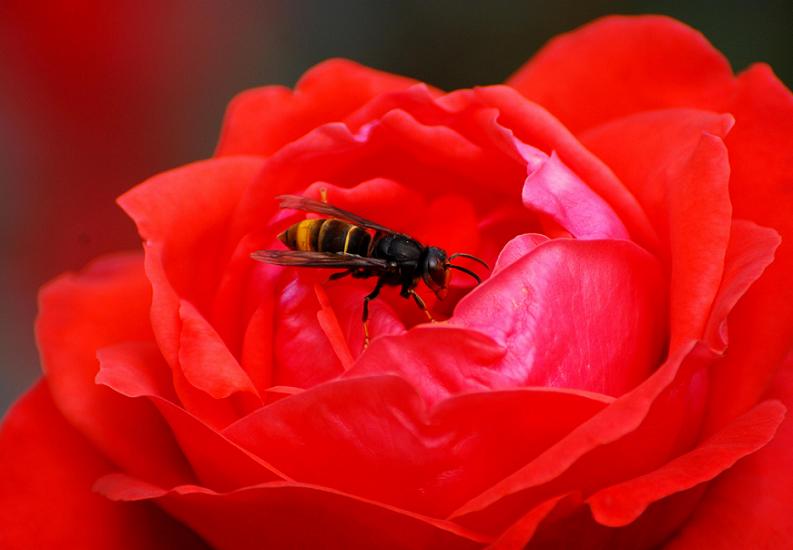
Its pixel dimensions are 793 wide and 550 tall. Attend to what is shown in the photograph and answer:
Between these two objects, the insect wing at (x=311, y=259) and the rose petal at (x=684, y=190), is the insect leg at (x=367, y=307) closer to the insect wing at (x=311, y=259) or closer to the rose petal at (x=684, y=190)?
the insect wing at (x=311, y=259)

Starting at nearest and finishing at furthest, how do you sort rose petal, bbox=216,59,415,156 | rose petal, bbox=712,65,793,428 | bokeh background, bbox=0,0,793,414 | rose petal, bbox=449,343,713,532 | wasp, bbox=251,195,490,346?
rose petal, bbox=449,343,713,532 → rose petal, bbox=712,65,793,428 → wasp, bbox=251,195,490,346 → rose petal, bbox=216,59,415,156 → bokeh background, bbox=0,0,793,414

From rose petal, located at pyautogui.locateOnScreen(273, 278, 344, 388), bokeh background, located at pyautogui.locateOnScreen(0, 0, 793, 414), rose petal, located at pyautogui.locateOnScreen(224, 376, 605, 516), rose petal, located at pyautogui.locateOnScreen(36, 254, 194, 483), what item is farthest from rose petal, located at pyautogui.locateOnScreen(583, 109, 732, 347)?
bokeh background, located at pyautogui.locateOnScreen(0, 0, 793, 414)

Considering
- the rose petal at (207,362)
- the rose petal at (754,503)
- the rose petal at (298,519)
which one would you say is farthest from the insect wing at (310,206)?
the rose petal at (754,503)

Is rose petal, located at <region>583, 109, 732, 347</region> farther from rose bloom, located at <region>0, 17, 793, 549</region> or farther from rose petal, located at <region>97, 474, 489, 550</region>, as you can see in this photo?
rose petal, located at <region>97, 474, 489, 550</region>

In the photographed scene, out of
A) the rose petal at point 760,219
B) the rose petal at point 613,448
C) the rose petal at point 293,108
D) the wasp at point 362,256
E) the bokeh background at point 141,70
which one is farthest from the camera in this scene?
the bokeh background at point 141,70

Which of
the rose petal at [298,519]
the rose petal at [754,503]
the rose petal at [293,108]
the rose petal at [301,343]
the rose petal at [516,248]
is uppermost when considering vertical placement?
the rose petal at [293,108]

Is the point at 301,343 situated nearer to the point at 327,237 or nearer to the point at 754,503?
the point at 327,237
